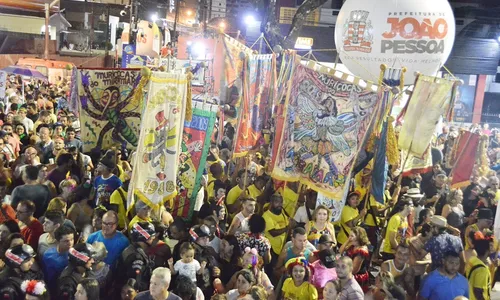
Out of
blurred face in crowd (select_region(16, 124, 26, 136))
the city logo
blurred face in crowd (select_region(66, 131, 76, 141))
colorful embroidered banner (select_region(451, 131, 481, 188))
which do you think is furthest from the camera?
blurred face in crowd (select_region(16, 124, 26, 136))

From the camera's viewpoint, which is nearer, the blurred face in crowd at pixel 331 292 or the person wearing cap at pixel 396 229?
the blurred face in crowd at pixel 331 292

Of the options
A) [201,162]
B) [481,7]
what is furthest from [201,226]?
[481,7]

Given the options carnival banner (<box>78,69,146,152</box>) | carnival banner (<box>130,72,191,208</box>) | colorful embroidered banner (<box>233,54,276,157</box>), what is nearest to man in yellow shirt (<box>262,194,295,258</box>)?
carnival banner (<box>130,72,191,208</box>)

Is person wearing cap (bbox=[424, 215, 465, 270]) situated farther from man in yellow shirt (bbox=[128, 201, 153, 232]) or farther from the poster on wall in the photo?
the poster on wall

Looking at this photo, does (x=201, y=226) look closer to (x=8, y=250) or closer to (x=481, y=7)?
(x=8, y=250)

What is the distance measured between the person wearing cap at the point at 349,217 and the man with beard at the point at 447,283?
2086mm

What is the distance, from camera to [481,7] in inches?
1251

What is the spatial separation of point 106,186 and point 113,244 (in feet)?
6.12

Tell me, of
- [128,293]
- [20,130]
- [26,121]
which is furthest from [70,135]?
[128,293]

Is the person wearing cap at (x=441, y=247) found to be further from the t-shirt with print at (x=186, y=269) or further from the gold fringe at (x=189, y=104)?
the gold fringe at (x=189, y=104)

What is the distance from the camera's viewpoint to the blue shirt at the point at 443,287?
5.52 metres

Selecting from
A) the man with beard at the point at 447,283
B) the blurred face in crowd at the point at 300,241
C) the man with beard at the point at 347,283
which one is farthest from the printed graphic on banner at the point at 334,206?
the man with beard at the point at 347,283

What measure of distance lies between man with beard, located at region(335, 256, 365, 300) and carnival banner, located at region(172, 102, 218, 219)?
2717mm

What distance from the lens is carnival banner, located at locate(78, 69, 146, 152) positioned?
30.8ft
